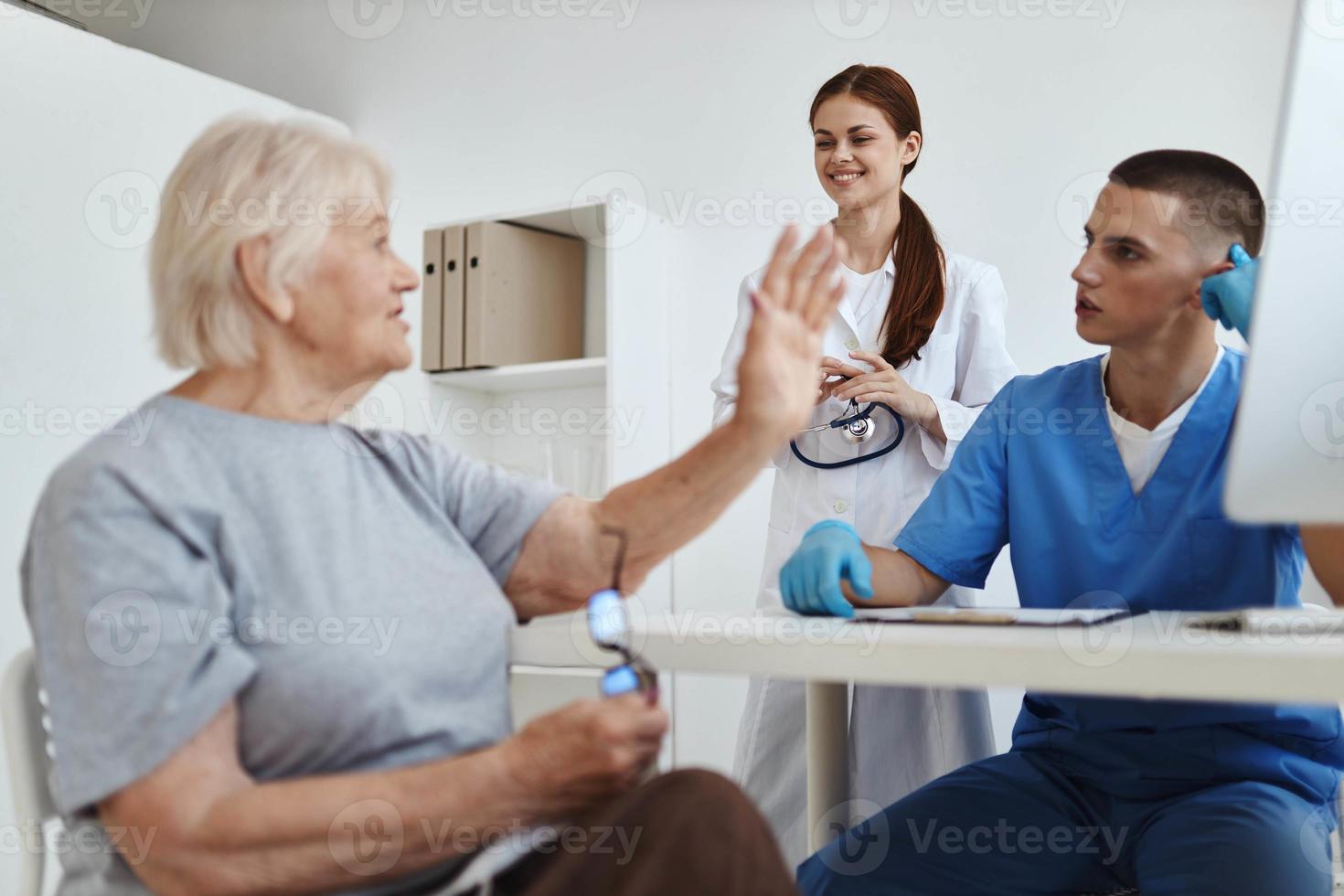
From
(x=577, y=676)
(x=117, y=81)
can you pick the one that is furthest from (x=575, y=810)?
(x=117, y=81)

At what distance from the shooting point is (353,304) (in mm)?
1103

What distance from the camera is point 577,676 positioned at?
2.98m

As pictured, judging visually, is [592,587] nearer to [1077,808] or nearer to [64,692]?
[64,692]

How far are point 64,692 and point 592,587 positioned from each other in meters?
0.48

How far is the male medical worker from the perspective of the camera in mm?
1244

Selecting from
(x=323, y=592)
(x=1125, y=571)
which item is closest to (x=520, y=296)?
(x=1125, y=571)

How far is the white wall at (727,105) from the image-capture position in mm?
2729

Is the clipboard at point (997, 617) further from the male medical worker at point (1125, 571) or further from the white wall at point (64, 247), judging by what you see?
the white wall at point (64, 247)
